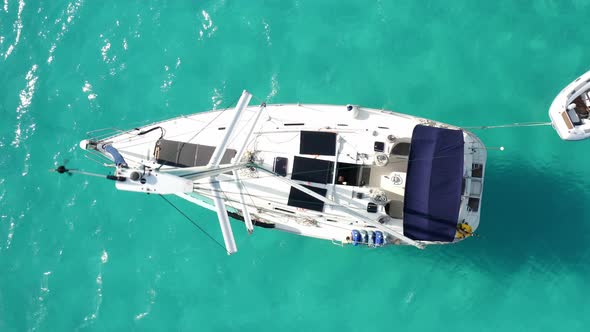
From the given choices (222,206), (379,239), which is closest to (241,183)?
(222,206)

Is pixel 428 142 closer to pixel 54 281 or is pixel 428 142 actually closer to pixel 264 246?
pixel 264 246

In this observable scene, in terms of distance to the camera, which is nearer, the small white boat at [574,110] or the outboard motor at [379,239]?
the outboard motor at [379,239]

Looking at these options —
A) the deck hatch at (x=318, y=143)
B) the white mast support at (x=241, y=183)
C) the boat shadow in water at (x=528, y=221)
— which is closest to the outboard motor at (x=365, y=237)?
the deck hatch at (x=318, y=143)

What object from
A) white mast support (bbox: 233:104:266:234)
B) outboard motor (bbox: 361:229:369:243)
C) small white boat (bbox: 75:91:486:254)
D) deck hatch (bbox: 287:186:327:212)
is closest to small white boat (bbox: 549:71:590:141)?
small white boat (bbox: 75:91:486:254)

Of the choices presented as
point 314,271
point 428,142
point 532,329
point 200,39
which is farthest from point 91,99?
point 532,329

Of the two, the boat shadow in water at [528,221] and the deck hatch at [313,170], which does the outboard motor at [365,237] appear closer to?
the deck hatch at [313,170]
